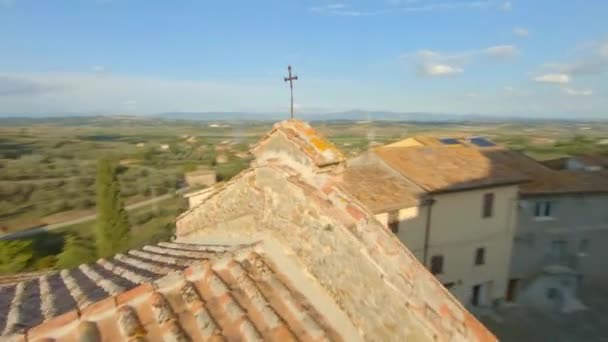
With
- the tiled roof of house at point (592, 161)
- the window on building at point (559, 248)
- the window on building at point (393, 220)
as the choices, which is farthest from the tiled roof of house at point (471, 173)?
the tiled roof of house at point (592, 161)

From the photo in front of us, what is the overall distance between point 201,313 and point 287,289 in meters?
0.77

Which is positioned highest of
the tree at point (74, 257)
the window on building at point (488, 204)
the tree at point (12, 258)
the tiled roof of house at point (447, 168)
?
the tiled roof of house at point (447, 168)

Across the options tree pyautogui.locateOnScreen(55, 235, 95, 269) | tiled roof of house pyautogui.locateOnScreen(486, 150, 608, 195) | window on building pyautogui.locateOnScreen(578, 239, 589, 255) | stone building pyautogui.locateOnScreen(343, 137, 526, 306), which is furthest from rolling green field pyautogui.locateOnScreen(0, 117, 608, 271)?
window on building pyautogui.locateOnScreen(578, 239, 589, 255)

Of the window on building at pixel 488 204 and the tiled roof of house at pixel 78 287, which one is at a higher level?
the tiled roof of house at pixel 78 287

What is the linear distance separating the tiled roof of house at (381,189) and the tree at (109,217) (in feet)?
51.8

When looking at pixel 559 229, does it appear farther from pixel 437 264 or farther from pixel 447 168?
pixel 437 264

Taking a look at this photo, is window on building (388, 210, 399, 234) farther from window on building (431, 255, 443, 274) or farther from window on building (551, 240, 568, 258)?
window on building (551, 240, 568, 258)

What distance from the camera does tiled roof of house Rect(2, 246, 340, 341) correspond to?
2.48 m

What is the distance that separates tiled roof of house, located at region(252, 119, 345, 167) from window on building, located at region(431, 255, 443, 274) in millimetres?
14450

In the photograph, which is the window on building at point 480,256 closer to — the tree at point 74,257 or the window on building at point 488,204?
the window on building at point 488,204

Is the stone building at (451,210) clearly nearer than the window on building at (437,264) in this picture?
Yes

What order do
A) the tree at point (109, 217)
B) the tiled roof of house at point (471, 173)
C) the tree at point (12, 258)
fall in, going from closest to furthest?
the tiled roof of house at point (471, 173) → the tree at point (12, 258) → the tree at point (109, 217)

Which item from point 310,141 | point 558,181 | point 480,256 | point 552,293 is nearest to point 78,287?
point 310,141

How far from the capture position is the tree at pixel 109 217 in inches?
866
